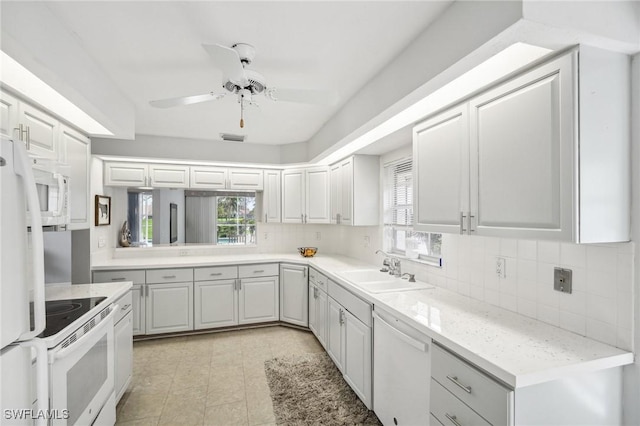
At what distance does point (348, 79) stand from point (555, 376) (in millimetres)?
2083

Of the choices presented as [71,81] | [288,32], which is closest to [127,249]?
[71,81]

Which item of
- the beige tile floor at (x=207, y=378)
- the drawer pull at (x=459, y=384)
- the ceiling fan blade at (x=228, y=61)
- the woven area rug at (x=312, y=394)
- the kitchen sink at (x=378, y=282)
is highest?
the ceiling fan blade at (x=228, y=61)

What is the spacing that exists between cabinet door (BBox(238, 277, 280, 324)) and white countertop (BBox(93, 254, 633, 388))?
1.96m

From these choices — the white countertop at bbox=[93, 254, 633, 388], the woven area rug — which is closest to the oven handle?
the woven area rug

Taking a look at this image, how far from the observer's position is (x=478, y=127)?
1.63 meters

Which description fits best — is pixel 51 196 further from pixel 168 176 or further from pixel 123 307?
pixel 168 176

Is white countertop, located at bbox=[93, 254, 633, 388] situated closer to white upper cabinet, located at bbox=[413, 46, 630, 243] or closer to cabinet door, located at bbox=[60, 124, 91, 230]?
white upper cabinet, located at bbox=[413, 46, 630, 243]

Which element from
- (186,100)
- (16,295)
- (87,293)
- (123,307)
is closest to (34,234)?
(16,295)

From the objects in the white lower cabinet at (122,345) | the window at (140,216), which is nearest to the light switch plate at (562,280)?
the white lower cabinet at (122,345)

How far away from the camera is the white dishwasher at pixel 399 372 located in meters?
1.63

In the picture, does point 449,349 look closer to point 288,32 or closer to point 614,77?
point 614,77

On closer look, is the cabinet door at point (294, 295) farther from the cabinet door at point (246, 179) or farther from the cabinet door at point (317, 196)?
the cabinet door at point (246, 179)

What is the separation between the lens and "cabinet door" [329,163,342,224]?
3.79 metres

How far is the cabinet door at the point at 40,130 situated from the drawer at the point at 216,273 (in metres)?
1.94
